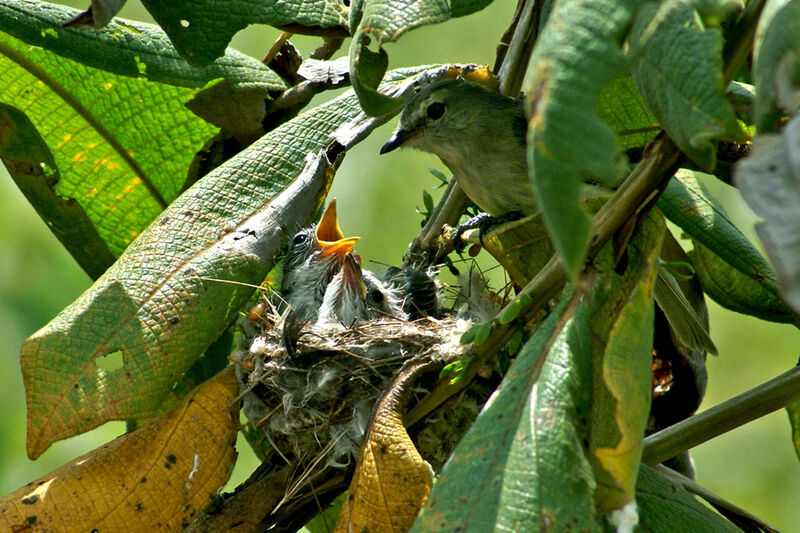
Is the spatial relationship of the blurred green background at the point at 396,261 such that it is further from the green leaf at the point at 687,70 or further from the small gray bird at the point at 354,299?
the green leaf at the point at 687,70

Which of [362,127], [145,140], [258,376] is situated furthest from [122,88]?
[258,376]

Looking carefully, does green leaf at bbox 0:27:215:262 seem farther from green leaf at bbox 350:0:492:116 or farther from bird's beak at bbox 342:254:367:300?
green leaf at bbox 350:0:492:116

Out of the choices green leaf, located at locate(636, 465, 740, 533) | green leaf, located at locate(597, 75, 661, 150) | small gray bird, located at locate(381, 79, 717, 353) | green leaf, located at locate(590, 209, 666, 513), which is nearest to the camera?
green leaf, located at locate(590, 209, 666, 513)

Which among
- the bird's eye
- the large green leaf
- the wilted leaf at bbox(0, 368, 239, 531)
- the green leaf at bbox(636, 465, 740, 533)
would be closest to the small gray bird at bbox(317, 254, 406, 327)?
the bird's eye

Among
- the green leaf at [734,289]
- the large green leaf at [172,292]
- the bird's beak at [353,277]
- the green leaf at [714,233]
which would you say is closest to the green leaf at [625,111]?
the green leaf at [714,233]

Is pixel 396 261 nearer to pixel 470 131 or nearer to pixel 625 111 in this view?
pixel 470 131

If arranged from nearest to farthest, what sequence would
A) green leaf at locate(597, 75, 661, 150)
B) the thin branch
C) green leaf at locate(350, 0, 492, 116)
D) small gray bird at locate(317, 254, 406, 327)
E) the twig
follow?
green leaf at locate(350, 0, 492, 116) → the thin branch → the twig → green leaf at locate(597, 75, 661, 150) → small gray bird at locate(317, 254, 406, 327)

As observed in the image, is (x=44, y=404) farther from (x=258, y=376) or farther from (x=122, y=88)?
(x=122, y=88)
